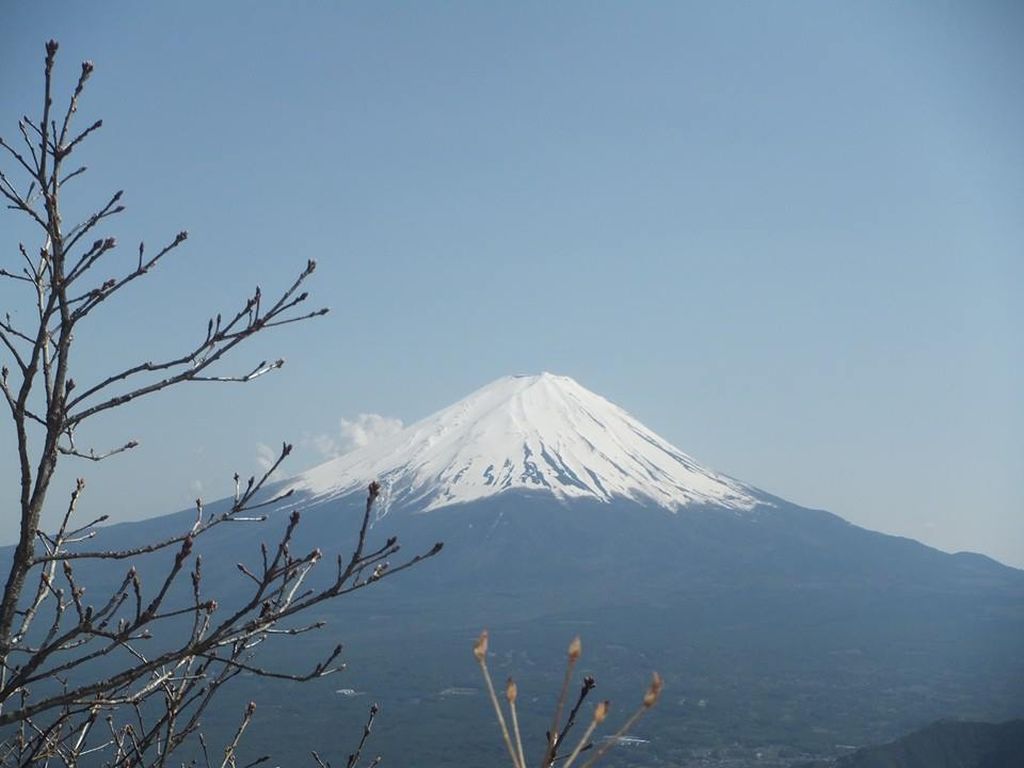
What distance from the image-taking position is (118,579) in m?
115

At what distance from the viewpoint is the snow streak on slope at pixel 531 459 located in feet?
469

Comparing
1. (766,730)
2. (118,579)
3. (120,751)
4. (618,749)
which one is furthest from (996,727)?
(118,579)

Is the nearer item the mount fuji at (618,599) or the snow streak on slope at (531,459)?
the mount fuji at (618,599)

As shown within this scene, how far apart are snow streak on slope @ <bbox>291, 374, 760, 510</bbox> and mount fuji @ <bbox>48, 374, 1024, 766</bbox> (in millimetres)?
535

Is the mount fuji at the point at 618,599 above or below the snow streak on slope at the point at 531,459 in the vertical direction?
below

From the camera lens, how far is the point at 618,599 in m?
102

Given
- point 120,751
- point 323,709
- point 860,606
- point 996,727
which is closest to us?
point 120,751

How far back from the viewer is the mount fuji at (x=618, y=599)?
61.4m

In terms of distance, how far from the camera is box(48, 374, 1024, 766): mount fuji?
6138 centimetres

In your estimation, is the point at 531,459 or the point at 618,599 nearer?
the point at 618,599

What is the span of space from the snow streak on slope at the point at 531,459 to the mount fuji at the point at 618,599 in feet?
1.75

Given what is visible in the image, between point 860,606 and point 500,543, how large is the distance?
1876 inches

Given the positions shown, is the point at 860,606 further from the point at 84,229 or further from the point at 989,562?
the point at 84,229

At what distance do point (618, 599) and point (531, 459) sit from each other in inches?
2138
